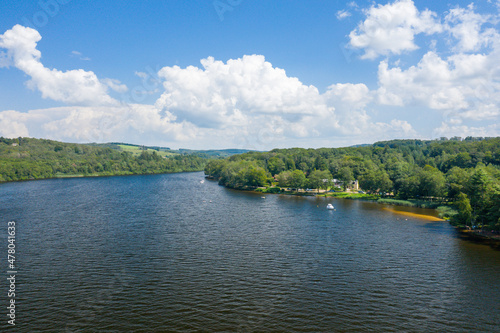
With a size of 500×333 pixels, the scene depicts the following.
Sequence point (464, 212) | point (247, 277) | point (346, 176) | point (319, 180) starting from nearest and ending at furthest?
point (247, 277)
point (464, 212)
point (319, 180)
point (346, 176)

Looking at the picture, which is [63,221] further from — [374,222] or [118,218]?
[374,222]

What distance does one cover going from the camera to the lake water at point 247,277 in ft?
99.8

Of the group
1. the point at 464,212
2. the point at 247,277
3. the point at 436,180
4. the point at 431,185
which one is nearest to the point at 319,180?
the point at 431,185

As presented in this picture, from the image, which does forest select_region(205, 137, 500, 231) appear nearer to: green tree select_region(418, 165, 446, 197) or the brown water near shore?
green tree select_region(418, 165, 446, 197)

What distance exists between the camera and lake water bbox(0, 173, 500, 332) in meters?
30.4

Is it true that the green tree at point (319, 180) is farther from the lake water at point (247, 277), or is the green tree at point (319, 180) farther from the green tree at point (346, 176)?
the lake water at point (247, 277)

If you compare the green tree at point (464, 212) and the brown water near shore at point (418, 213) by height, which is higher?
the green tree at point (464, 212)

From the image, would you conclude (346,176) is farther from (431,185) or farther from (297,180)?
(431,185)

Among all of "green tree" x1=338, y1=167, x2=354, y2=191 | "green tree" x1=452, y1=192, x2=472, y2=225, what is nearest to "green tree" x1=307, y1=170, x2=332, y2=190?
"green tree" x1=338, y1=167, x2=354, y2=191

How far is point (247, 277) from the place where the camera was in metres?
40.6

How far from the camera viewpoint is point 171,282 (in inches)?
1521

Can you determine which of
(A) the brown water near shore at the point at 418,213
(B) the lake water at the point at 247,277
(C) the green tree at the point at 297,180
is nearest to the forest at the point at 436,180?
(C) the green tree at the point at 297,180

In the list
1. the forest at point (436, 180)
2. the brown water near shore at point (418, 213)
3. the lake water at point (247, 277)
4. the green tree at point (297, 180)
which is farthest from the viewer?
the green tree at point (297, 180)

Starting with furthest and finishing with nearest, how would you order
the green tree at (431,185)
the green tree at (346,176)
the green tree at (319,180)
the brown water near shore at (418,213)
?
the green tree at (346,176), the green tree at (319,180), the green tree at (431,185), the brown water near shore at (418,213)
